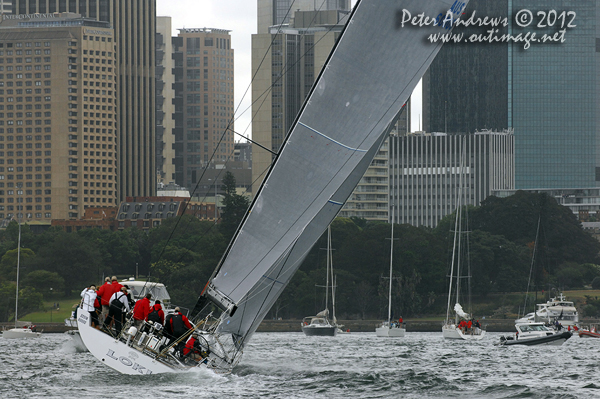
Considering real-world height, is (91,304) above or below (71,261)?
above

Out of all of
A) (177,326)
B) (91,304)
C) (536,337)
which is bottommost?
(536,337)

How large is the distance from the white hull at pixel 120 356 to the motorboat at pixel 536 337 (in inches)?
1253

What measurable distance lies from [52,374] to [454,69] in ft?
558

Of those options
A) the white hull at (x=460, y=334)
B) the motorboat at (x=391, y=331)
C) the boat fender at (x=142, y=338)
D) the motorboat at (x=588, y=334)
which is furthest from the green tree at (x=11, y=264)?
the boat fender at (x=142, y=338)

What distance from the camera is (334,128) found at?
82.3 ft

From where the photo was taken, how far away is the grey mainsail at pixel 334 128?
2505cm

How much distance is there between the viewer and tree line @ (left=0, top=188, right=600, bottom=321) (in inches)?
3895

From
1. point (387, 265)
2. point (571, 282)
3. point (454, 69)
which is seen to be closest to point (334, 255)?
point (387, 265)

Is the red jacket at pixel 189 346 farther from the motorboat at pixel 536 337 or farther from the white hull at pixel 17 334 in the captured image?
the white hull at pixel 17 334

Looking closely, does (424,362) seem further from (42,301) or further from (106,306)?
(42,301)

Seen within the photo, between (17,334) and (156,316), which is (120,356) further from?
(17,334)

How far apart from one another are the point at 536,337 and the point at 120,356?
109 ft

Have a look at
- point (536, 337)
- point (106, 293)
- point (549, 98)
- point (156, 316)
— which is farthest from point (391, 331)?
point (549, 98)

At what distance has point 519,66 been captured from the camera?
179125 mm
